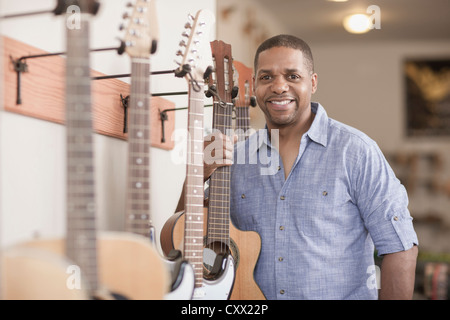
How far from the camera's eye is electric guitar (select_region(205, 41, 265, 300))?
1.27 meters

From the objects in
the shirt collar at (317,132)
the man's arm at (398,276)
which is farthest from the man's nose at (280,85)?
the man's arm at (398,276)

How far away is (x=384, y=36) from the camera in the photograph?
173 inches

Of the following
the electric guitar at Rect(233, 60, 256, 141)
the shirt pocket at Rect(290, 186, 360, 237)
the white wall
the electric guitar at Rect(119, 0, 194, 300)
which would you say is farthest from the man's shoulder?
the electric guitar at Rect(119, 0, 194, 300)

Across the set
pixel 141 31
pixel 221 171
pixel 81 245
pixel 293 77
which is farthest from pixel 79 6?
pixel 293 77

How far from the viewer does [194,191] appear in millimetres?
1104

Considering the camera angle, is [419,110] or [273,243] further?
[419,110]

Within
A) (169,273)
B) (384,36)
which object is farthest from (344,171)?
(384,36)

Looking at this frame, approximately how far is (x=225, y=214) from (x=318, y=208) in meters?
0.23

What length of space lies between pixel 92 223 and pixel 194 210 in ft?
1.09

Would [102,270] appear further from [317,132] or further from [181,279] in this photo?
[317,132]

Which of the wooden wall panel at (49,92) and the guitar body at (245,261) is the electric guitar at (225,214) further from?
the wooden wall panel at (49,92)

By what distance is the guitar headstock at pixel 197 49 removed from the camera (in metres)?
1.08

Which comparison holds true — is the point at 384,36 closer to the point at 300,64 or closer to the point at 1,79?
the point at 300,64

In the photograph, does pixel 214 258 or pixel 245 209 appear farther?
pixel 245 209
